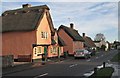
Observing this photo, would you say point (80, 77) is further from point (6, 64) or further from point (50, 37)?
point (50, 37)

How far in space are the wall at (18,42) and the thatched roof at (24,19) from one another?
90 cm

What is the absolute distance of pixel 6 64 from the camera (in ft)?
92.3

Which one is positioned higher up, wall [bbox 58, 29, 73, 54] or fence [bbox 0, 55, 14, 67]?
wall [bbox 58, 29, 73, 54]

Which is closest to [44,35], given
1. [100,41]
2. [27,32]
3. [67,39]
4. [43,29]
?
[43,29]

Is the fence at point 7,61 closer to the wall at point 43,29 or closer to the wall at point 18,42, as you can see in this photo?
the wall at point 18,42

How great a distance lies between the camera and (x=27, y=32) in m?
42.9

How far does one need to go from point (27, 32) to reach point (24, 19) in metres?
2.49

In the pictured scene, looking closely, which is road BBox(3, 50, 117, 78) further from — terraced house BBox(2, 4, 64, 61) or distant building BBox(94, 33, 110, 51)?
distant building BBox(94, 33, 110, 51)

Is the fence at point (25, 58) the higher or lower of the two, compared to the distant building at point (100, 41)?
lower

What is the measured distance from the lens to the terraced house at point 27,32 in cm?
4253

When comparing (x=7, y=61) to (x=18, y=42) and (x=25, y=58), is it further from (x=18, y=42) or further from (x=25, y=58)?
(x=18, y=42)

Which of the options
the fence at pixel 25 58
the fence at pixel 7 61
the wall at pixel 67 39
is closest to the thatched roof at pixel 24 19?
the fence at pixel 25 58

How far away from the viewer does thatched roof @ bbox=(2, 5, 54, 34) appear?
42812mm

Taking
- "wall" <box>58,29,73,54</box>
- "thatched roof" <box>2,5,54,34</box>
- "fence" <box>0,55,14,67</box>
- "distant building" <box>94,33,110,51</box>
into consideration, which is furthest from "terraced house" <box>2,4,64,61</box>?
"distant building" <box>94,33,110,51</box>
